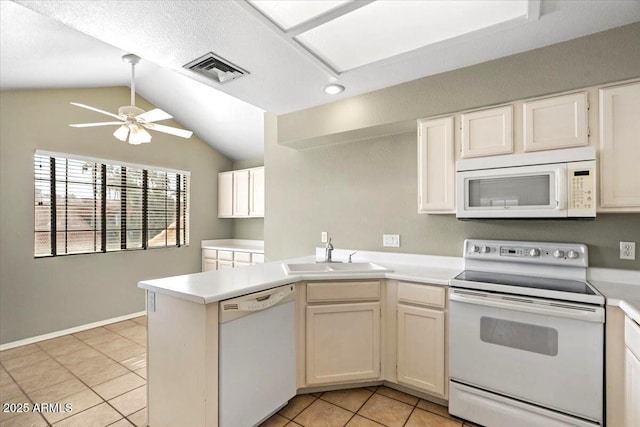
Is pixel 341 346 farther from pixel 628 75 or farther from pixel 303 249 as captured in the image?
pixel 628 75

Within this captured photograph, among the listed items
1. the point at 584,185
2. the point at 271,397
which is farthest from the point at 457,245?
the point at 271,397

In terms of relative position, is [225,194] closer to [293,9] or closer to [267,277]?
[267,277]

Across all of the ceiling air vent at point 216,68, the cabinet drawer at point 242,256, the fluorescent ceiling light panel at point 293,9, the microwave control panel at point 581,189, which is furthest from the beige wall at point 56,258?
the microwave control panel at point 581,189

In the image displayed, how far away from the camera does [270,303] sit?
6.39 feet

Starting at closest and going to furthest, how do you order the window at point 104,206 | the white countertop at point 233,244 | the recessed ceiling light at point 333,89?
the recessed ceiling light at point 333,89
the window at point 104,206
the white countertop at point 233,244

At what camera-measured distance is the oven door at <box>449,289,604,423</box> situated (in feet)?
5.31

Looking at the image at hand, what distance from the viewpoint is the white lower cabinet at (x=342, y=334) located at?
2.26m

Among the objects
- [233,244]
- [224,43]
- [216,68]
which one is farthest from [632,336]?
[233,244]

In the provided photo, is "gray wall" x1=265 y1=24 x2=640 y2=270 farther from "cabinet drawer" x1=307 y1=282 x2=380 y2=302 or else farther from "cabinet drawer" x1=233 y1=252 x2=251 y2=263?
"cabinet drawer" x1=233 y1=252 x2=251 y2=263

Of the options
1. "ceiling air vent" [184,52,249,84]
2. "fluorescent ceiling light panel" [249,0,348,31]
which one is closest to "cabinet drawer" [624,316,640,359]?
"fluorescent ceiling light panel" [249,0,348,31]

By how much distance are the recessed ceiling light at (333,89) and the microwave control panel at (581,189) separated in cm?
173

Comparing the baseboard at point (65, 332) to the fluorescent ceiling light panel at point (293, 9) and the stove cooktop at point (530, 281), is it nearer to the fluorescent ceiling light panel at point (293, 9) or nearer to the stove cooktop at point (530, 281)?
the fluorescent ceiling light panel at point (293, 9)

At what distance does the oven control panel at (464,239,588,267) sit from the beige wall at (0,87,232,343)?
4.34 meters

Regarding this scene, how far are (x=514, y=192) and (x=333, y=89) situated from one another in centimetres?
161
